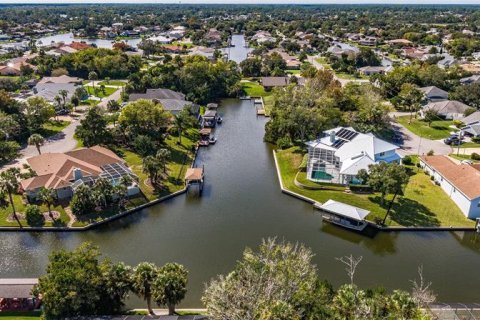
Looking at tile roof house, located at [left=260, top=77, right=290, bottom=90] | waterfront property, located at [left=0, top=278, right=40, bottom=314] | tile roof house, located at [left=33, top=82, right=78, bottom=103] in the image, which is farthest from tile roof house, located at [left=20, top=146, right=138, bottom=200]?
tile roof house, located at [left=260, top=77, right=290, bottom=90]

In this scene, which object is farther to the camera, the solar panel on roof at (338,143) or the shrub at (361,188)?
the solar panel on roof at (338,143)

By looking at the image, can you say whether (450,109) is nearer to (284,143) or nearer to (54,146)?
(284,143)

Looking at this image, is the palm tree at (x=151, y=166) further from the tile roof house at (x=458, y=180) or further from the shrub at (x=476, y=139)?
the shrub at (x=476, y=139)

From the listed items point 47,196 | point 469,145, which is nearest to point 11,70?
point 47,196

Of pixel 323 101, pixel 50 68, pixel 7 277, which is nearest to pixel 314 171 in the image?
pixel 323 101

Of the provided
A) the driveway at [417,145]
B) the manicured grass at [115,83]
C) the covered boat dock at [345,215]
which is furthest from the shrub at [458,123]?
the manicured grass at [115,83]

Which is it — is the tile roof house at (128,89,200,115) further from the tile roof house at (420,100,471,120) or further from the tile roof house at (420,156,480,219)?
the tile roof house at (420,100,471,120)

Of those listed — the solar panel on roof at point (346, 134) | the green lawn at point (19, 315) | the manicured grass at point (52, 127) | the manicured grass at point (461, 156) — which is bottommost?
the manicured grass at point (461, 156)
